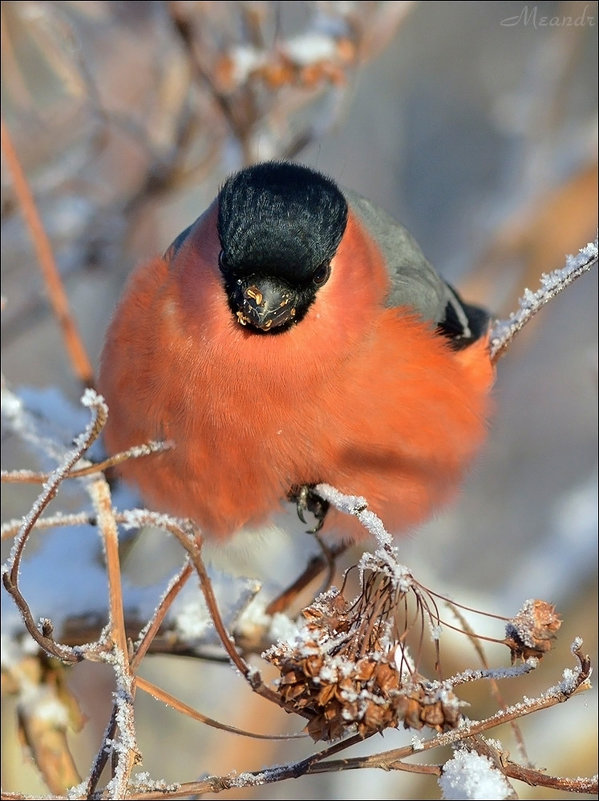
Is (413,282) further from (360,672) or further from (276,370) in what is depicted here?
(360,672)

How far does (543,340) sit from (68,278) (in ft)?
7.54

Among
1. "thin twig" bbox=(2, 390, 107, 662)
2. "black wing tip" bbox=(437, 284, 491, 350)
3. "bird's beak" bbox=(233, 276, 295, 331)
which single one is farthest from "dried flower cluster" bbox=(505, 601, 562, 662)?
"black wing tip" bbox=(437, 284, 491, 350)

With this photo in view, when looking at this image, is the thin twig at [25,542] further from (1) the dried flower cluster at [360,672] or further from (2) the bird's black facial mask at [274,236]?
(2) the bird's black facial mask at [274,236]

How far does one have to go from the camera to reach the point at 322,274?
2.03 m

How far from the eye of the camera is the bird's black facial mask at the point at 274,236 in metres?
1.87

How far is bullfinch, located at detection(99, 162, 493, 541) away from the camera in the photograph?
1921 millimetres

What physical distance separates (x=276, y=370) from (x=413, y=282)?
629 millimetres

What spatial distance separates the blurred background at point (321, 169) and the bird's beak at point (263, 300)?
29.3 inches

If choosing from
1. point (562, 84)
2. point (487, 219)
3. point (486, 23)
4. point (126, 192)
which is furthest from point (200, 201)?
point (486, 23)

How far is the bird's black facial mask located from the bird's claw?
44 centimetres

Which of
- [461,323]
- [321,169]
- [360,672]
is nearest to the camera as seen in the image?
[360,672]

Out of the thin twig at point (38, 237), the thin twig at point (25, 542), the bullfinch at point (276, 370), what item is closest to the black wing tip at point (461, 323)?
the bullfinch at point (276, 370)

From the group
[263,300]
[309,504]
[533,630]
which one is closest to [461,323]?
[309,504]

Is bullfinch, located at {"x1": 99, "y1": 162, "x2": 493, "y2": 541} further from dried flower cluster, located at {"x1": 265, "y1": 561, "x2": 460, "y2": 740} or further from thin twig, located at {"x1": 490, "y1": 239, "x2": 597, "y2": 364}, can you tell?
dried flower cluster, located at {"x1": 265, "y1": 561, "x2": 460, "y2": 740}
